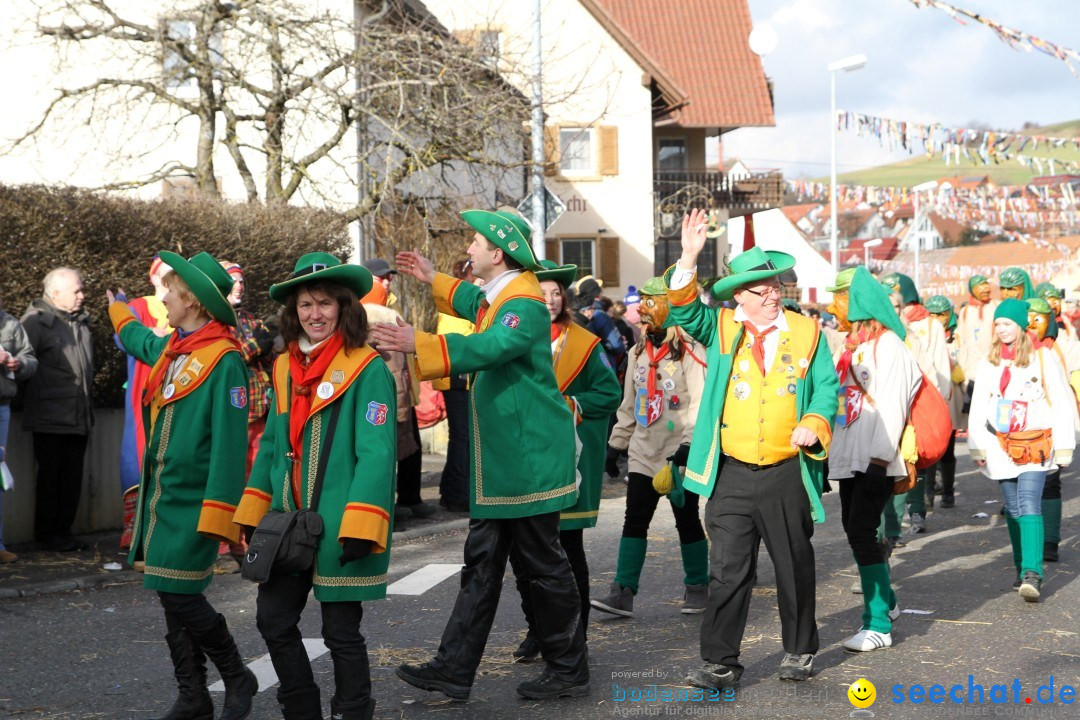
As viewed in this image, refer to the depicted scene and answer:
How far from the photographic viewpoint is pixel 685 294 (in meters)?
5.97

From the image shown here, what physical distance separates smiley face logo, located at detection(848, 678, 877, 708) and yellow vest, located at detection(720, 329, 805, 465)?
1.02 metres

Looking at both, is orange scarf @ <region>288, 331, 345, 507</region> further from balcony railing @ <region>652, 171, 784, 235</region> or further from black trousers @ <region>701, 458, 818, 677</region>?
balcony railing @ <region>652, 171, 784, 235</region>

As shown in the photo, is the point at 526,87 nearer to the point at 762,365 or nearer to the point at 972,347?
the point at 972,347

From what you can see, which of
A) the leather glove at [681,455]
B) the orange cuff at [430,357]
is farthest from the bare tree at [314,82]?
the orange cuff at [430,357]

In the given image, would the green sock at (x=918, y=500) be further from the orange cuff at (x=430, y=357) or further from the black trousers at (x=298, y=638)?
the black trousers at (x=298, y=638)

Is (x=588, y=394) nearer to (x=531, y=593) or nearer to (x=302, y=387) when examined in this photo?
(x=531, y=593)

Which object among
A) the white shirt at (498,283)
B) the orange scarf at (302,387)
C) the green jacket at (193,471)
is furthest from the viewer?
the white shirt at (498,283)

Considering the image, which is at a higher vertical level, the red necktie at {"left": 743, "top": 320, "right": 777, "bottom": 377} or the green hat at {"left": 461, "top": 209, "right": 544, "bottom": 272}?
the green hat at {"left": 461, "top": 209, "right": 544, "bottom": 272}

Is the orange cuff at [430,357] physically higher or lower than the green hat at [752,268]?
lower

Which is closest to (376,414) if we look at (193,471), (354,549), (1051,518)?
(354,549)

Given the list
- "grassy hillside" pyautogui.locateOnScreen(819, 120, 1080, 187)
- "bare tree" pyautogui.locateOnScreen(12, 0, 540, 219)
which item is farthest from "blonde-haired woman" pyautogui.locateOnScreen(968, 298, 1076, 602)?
"grassy hillside" pyautogui.locateOnScreen(819, 120, 1080, 187)

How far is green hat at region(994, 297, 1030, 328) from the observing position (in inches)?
335

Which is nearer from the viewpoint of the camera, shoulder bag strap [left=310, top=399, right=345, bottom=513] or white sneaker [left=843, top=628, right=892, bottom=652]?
shoulder bag strap [left=310, top=399, right=345, bottom=513]

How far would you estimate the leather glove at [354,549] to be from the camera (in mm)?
4789
